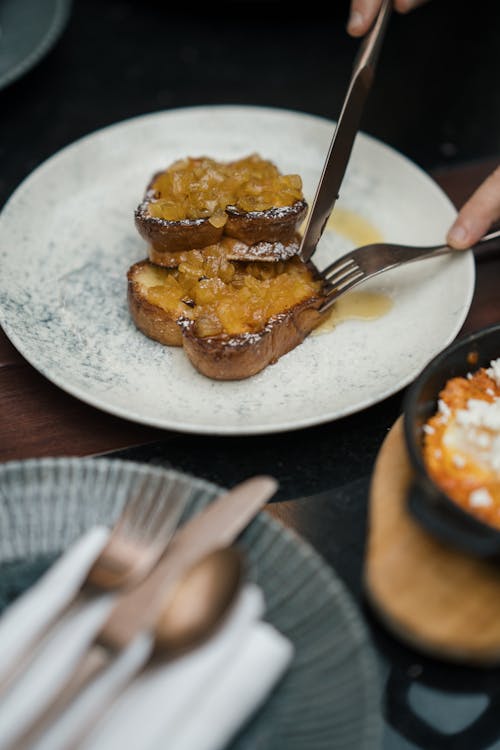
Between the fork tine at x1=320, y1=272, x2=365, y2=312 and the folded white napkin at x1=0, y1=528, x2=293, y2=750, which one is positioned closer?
the folded white napkin at x1=0, y1=528, x2=293, y2=750

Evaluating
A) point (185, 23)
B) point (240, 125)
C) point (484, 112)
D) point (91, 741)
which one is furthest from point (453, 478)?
point (185, 23)

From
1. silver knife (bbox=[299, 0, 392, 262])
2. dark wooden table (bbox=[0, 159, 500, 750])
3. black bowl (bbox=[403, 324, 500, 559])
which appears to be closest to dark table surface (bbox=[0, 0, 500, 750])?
dark wooden table (bbox=[0, 159, 500, 750])

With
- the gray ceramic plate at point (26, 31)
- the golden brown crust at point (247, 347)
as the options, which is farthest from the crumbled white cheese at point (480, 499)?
the gray ceramic plate at point (26, 31)

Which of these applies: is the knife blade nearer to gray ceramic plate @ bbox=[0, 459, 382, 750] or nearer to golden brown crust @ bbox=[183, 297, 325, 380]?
gray ceramic plate @ bbox=[0, 459, 382, 750]

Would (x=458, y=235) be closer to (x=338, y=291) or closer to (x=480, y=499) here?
(x=338, y=291)

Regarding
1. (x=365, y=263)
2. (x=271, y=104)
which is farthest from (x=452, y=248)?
(x=271, y=104)

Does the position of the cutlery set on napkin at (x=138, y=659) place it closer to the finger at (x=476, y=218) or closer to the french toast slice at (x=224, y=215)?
the french toast slice at (x=224, y=215)

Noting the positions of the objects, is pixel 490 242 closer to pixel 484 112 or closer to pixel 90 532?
pixel 484 112
